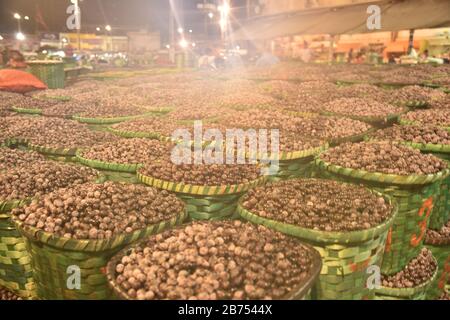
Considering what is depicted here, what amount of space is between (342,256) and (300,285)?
66 centimetres

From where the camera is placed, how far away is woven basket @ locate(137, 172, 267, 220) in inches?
140

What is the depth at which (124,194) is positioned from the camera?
337 cm

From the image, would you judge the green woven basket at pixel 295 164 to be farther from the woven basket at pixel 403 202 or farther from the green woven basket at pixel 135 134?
the green woven basket at pixel 135 134

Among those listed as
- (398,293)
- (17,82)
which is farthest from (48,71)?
Answer: (398,293)

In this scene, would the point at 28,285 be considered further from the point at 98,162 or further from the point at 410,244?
the point at 410,244

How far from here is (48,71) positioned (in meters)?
11.7

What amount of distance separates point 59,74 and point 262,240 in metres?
11.7

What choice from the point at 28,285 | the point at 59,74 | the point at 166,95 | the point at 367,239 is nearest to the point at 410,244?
the point at 367,239

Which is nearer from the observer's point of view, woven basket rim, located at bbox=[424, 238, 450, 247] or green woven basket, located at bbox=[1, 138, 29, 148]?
woven basket rim, located at bbox=[424, 238, 450, 247]

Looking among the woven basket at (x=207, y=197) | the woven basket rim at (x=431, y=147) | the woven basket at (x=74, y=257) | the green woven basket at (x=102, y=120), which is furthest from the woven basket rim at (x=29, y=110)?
the woven basket rim at (x=431, y=147)

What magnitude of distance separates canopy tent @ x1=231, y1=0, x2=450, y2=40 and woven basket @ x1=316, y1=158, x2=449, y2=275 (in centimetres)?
738

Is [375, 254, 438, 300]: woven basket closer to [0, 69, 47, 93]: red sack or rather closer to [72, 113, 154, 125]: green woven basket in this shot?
[72, 113, 154, 125]: green woven basket

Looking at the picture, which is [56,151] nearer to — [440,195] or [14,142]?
[14,142]

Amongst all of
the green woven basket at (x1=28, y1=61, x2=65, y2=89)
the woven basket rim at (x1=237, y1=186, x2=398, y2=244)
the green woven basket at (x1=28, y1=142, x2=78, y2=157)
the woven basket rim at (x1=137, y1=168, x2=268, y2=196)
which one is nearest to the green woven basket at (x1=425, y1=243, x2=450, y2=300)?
the woven basket rim at (x1=237, y1=186, x2=398, y2=244)
